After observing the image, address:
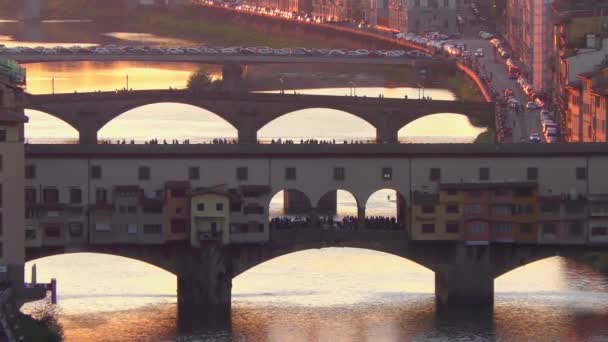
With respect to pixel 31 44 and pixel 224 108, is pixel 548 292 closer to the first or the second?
pixel 224 108

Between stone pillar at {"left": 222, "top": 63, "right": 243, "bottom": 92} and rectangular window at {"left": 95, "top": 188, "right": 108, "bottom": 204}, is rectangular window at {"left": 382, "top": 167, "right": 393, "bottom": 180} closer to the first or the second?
rectangular window at {"left": 95, "top": 188, "right": 108, "bottom": 204}

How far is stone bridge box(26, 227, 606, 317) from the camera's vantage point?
59.0 metres

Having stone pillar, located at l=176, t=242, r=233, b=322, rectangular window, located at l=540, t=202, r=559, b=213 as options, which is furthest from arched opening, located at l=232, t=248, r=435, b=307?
rectangular window, located at l=540, t=202, r=559, b=213

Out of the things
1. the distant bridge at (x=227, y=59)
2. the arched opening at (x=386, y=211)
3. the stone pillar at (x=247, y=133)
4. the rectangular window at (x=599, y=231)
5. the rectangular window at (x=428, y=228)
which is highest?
the distant bridge at (x=227, y=59)

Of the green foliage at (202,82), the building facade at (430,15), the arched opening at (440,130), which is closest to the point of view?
the arched opening at (440,130)

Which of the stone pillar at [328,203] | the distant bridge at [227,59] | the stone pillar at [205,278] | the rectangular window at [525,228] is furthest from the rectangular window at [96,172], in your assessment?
the distant bridge at [227,59]

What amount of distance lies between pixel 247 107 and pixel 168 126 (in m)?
4.35

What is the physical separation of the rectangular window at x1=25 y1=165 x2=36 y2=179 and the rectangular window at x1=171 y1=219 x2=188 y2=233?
3102 mm

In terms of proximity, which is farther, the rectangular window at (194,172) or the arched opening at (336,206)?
the arched opening at (336,206)

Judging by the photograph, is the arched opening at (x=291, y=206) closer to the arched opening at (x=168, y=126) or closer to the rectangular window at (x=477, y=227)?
the rectangular window at (x=477, y=227)

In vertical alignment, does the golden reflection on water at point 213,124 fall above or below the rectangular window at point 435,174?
above

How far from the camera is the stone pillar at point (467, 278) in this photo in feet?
195

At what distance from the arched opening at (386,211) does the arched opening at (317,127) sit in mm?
14486

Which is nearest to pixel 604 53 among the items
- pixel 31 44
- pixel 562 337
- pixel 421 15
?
pixel 562 337
